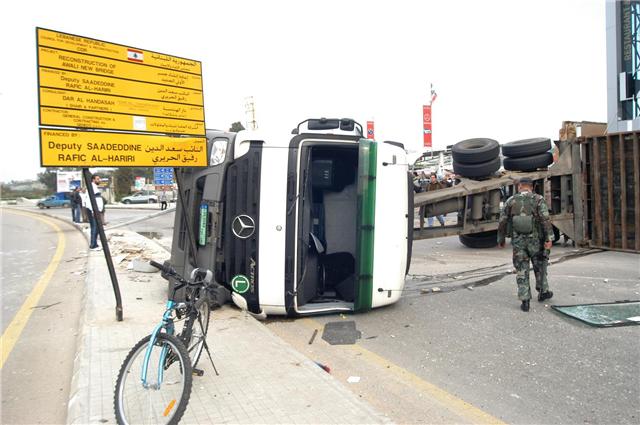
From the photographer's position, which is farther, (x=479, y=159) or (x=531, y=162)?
(x=531, y=162)

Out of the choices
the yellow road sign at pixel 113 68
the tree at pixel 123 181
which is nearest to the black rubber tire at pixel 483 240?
the yellow road sign at pixel 113 68

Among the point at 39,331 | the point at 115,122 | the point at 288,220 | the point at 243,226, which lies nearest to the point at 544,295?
the point at 288,220

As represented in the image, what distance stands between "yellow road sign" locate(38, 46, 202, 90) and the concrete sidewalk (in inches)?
107

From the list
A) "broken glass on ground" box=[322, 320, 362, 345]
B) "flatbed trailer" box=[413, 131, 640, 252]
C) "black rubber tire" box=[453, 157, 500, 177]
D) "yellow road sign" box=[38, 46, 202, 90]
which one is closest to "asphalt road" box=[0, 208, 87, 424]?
"broken glass on ground" box=[322, 320, 362, 345]

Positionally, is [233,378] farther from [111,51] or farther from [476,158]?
[476,158]

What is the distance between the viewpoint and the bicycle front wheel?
9.64 ft

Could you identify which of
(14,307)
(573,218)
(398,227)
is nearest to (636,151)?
(573,218)

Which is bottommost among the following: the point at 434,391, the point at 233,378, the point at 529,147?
the point at 434,391

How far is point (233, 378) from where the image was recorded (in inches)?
149

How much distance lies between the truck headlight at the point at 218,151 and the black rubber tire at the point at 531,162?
7.48 m

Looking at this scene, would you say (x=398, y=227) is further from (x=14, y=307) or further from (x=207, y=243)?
(x=14, y=307)

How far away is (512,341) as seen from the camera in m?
4.86

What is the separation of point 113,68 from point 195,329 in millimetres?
3132

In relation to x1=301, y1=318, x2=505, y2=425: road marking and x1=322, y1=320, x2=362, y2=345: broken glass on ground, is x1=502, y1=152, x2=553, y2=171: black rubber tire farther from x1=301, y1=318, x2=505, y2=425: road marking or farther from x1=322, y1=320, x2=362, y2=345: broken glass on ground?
x1=301, y1=318, x2=505, y2=425: road marking
